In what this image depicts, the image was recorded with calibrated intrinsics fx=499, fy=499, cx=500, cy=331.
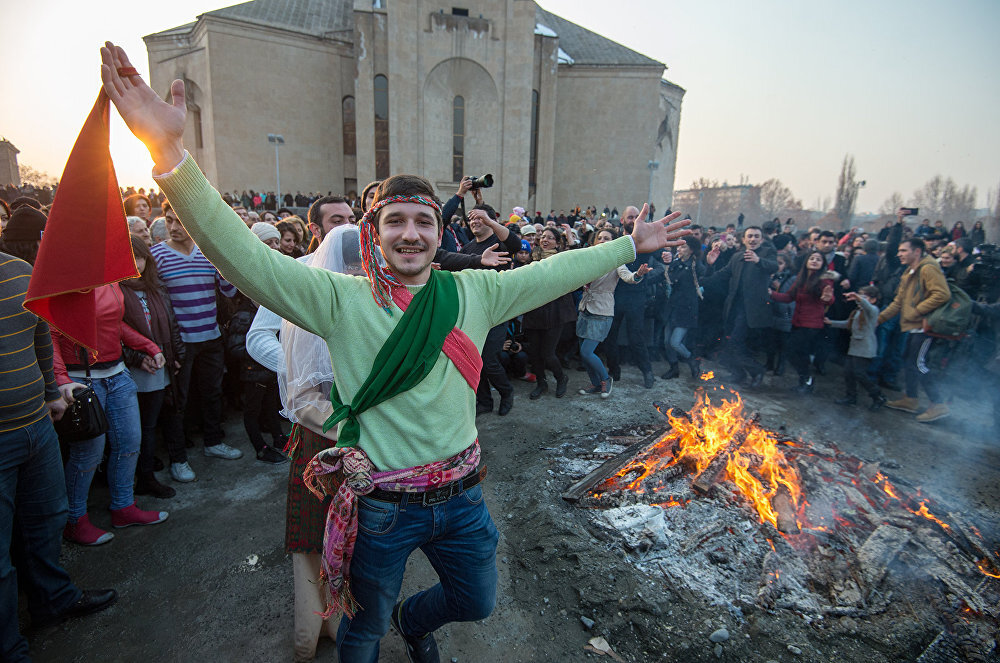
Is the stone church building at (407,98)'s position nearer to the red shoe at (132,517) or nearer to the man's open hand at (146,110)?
the red shoe at (132,517)

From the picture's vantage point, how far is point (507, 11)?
2803cm

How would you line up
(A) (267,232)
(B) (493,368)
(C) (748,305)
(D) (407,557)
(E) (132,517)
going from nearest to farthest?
(D) (407,557), (E) (132,517), (A) (267,232), (B) (493,368), (C) (748,305)

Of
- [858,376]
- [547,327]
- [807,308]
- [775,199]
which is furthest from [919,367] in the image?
[775,199]

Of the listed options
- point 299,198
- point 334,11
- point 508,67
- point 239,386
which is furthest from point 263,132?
point 239,386

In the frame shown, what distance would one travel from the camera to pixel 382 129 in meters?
30.1

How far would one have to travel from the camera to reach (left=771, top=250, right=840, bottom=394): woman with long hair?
24.0 ft

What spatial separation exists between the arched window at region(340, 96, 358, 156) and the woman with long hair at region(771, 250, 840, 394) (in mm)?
29760

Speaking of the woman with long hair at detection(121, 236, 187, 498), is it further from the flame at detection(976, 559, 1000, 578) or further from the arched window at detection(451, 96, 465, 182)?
the arched window at detection(451, 96, 465, 182)

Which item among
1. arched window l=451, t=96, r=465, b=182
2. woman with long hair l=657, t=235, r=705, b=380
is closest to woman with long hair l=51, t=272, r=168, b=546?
woman with long hair l=657, t=235, r=705, b=380

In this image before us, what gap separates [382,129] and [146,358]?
29.2m

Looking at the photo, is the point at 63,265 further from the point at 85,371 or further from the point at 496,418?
the point at 496,418

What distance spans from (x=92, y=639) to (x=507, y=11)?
32108 mm

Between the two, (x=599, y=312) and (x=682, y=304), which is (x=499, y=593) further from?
(x=682, y=304)

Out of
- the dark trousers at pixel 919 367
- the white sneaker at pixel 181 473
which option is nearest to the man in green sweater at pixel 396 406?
the white sneaker at pixel 181 473
